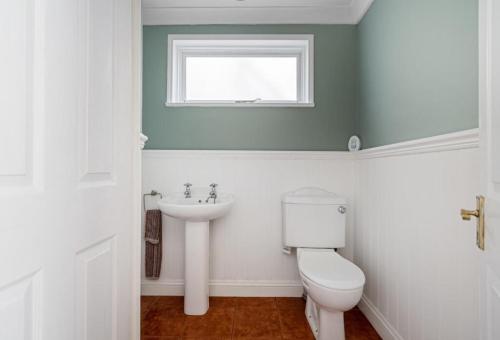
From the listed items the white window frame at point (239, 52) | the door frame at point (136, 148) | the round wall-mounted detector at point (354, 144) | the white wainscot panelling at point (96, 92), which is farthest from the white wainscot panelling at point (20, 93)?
the round wall-mounted detector at point (354, 144)

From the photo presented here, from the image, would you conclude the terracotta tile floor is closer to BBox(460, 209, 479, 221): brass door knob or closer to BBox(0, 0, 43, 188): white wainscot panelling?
BBox(460, 209, 479, 221): brass door knob

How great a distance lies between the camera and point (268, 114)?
2.39m

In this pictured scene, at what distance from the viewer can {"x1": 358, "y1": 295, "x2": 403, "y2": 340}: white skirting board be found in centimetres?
169

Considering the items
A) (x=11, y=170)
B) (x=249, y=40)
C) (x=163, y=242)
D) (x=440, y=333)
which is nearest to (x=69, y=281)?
(x=11, y=170)

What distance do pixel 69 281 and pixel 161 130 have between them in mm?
1775

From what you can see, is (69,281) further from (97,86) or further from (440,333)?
(440,333)

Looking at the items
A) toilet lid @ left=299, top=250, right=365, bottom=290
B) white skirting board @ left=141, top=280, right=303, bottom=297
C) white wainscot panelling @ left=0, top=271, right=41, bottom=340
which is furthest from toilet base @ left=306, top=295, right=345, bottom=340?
white wainscot panelling @ left=0, top=271, right=41, bottom=340

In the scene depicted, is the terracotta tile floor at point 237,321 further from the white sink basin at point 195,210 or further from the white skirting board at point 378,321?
the white sink basin at point 195,210

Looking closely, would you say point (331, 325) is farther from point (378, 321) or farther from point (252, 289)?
point (252, 289)

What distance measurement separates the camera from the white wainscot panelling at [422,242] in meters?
1.15

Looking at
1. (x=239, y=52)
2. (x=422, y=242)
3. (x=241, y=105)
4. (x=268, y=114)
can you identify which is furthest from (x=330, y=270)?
(x=239, y=52)

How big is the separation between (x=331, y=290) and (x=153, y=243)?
1.43 m

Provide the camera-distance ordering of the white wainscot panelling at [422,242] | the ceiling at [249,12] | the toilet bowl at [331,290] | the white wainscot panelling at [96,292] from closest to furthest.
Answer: the white wainscot panelling at [96,292]
the white wainscot panelling at [422,242]
the toilet bowl at [331,290]
the ceiling at [249,12]

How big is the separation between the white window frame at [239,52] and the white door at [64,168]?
137 centimetres
